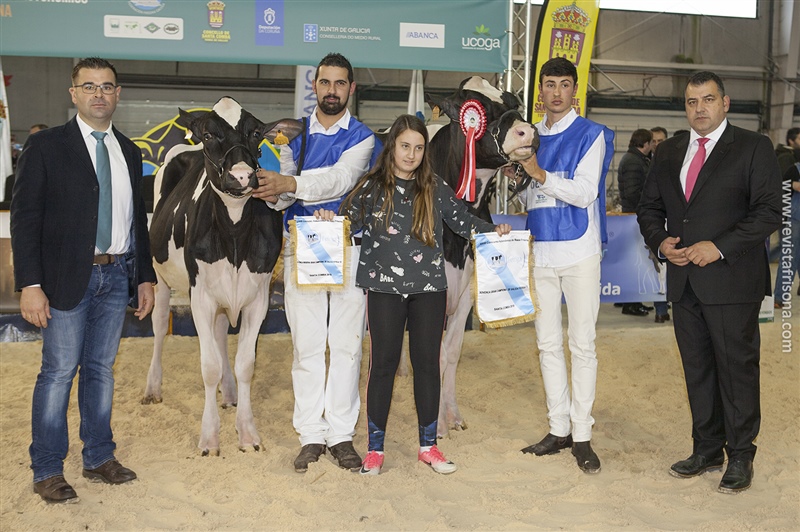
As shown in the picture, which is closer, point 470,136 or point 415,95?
point 470,136

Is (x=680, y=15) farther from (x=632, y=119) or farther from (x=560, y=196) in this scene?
(x=560, y=196)

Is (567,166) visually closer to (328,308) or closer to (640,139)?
(328,308)

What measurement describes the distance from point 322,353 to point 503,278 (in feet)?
3.54

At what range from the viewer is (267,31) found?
24.7 ft

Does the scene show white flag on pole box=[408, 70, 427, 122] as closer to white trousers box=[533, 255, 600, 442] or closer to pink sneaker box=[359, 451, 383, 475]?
white trousers box=[533, 255, 600, 442]

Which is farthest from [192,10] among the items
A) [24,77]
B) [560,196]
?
[24,77]

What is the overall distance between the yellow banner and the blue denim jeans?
536 cm

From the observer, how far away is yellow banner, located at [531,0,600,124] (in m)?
8.03

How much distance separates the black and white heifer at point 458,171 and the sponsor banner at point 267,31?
316 centimetres

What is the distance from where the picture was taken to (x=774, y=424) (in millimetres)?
4812

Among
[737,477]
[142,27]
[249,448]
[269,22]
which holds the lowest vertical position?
[249,448]

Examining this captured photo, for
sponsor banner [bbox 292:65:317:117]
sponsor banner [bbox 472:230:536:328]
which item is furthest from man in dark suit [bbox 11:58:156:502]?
sponsor banner [bbox 292:65:317:117]

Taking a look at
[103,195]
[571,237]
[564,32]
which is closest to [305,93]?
[564,32]

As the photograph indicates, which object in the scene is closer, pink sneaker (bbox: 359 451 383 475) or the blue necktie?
the blue necktie
